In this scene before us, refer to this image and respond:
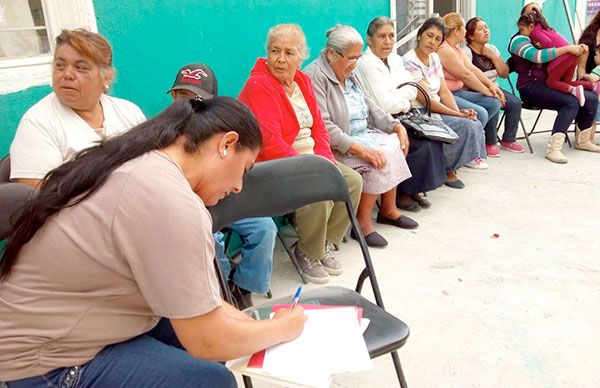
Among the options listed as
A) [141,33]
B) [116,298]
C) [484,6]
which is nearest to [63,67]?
[141,33]

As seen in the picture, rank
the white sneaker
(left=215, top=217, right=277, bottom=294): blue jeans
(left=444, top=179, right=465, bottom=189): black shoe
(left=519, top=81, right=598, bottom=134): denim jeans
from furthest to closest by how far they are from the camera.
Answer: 1. (left=519, top=81, right=598, bottom=134): denim jeans
2. the white sneaker
3. (left=444, top=179, right=465, bottom=189): black shoe
4. (left=215, top=217, right=277, bottom=294): blue jeans

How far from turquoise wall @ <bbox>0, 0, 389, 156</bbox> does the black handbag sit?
1135 mm

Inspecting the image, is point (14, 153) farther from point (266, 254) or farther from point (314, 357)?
point (314, 357)

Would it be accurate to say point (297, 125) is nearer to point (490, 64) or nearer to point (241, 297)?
point (241, 297)

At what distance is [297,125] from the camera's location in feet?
10.0

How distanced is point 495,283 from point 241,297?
1.43 metres

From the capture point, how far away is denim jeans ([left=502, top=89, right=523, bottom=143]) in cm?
530

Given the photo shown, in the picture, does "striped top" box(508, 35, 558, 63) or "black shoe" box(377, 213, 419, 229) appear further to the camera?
"striped top" box(508, 35, 558, 63)

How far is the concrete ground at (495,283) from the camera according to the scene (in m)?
2.16

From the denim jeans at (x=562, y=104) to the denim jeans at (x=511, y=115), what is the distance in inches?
6.0

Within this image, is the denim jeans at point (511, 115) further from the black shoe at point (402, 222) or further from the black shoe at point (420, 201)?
the black shoe at point (402, 222)

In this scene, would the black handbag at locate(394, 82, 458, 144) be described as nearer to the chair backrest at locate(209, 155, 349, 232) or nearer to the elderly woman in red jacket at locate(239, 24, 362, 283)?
the elderly woman in red jacket at locate(239, 24, 362, 283)

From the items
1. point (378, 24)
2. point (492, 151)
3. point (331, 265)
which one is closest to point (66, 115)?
point (331, 265)

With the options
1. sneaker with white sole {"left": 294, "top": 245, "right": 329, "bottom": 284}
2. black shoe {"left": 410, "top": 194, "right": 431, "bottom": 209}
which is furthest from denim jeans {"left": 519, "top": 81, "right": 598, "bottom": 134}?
sneaker with white sole {"left": 294, "top": 245, "right": 329, "bottom": 284}
